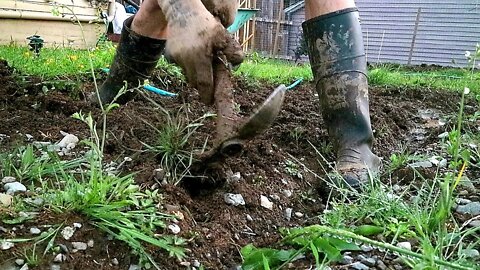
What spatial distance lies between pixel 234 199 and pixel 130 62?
1.17m

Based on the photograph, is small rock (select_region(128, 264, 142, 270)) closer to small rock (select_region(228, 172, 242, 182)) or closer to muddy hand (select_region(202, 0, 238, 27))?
small rock (select_region(228, 172, 242, 182))

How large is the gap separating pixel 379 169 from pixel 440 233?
0.79 metres

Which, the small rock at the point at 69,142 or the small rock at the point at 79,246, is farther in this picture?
the small rock at the point at 69,142

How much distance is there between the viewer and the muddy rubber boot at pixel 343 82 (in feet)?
6.69

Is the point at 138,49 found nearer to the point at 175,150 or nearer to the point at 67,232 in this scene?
the point at 175,150

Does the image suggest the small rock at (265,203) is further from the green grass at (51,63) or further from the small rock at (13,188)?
the green grass at (51,63)

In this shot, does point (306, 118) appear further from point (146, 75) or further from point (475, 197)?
point (475, 197)

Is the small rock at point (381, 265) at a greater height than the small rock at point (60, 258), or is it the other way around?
the small rock at point (60, 258)

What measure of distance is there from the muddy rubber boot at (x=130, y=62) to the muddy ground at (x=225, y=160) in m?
0.12

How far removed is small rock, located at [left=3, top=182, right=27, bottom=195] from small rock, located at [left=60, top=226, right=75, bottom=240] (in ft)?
0.80

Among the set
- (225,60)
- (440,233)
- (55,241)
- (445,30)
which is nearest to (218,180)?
(225,60)

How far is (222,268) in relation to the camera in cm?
137

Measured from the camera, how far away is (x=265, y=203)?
1.72 metres

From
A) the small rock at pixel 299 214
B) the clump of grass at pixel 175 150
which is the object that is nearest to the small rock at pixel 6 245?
the clump of grass at pixel 175 150
